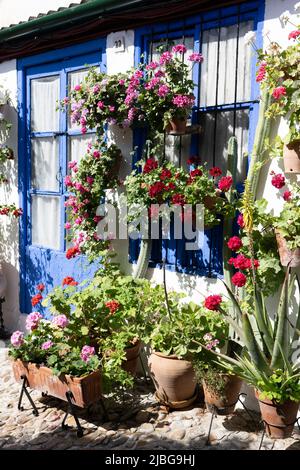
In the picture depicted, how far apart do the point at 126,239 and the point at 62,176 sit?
4.28ft

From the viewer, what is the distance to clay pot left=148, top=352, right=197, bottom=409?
4.09 m

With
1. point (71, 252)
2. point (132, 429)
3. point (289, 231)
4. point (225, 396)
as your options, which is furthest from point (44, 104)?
point (225, 396)

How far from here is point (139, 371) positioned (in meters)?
5.00

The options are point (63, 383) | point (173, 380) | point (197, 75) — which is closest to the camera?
point (63, 383)

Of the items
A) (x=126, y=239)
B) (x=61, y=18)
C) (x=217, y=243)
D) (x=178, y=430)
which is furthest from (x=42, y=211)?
(x=178, y=430)

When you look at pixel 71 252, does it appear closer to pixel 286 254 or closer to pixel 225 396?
pixel 225 396

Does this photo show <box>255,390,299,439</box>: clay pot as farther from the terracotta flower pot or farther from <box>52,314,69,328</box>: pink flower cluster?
<box>52,314,69,328</box>: pink flower cluster

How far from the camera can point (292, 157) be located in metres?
3.69

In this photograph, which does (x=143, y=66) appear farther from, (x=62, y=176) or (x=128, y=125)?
(x=62, y=176)

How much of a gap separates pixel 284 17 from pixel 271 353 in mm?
2555

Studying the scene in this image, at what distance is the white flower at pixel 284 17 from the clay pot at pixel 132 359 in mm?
2971

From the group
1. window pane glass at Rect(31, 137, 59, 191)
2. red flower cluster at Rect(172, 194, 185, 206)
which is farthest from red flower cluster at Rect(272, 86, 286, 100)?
window pane glass at Rect(31, 137, 59, 191)

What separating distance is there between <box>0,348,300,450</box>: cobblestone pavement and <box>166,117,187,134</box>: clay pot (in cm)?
238

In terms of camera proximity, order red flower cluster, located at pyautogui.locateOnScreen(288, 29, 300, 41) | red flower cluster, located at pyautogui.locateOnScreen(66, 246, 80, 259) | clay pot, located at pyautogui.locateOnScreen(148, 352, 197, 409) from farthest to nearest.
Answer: red flower cluster, located at pyautogui.locateOnScreen(66, 246, 80, 259) → clay pot, located at pyautogui.locateOnScreen(148, 352, 197, 409) → red flower cluster, located at pyautogui.locateOnScreen(288, 29, 300, 41)
